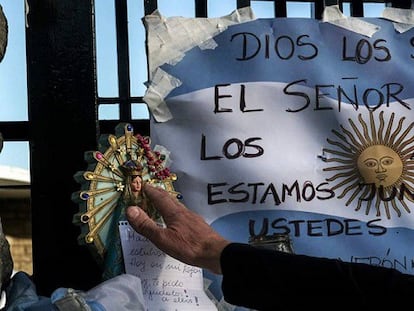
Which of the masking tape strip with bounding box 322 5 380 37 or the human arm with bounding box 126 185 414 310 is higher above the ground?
the masking tape strip with bounding box 322 5 380 37

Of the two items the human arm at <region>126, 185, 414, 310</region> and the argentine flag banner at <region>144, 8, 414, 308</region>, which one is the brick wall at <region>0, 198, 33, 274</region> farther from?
the human arm at <region>126, 185, 414, 310</region>

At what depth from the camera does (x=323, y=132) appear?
91.5 inches

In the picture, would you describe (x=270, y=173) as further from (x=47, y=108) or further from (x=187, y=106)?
(x=47, y=108)

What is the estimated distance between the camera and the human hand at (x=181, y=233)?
4.61 feet

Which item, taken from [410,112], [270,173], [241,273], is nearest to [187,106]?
[270,173]

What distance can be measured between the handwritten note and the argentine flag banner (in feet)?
0.63

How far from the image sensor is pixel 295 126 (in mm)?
2307

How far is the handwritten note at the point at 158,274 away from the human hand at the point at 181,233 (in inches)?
4.4

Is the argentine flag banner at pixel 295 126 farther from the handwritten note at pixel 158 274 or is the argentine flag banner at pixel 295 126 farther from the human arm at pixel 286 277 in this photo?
the human arm at pixel 286 277

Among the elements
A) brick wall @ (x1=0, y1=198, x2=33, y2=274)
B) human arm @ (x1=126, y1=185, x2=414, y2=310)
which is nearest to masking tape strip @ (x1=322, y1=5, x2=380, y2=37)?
human arm @ (x1=126, y1=185, x2=414, y2=310)

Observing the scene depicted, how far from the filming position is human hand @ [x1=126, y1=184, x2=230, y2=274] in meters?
1.40

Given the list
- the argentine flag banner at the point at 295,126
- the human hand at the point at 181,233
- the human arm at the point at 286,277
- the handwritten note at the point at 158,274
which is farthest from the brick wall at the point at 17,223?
the human arm at the point at 286,277

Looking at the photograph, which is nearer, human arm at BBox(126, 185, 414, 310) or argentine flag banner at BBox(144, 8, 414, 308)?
human arm at BBox(126, 185, 414, 310)

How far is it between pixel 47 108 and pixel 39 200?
24 centimetres
